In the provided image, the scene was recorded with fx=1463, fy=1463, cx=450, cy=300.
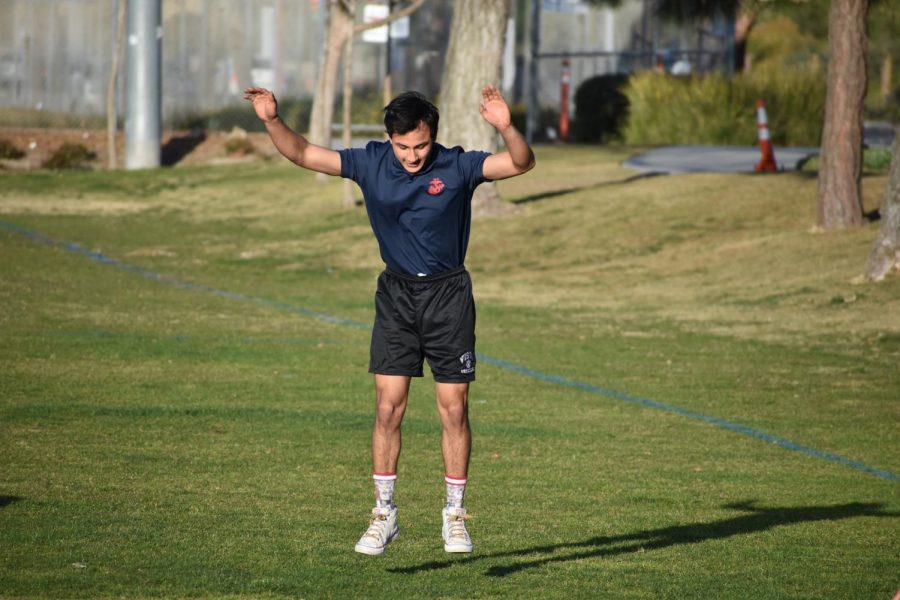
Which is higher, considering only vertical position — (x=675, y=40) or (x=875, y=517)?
(x=675, y=40)

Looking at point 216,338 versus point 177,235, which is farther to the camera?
point 177,235

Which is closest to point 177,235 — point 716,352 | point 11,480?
point 716,352

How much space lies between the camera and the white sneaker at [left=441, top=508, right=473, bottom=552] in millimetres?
6445

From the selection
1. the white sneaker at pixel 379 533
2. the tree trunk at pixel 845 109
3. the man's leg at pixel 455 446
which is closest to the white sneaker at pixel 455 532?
the man's leg at pixel 455 446

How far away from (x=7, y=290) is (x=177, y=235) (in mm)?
9143

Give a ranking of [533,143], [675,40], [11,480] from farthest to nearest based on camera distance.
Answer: [675,40]
[533,143]
[11,480]

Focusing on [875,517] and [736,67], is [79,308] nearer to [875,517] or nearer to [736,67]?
[875,517]

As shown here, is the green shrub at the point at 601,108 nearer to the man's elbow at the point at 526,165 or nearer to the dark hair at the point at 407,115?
the man's elbow at the point at 526,165

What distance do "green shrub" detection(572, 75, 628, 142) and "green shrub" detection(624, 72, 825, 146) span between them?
10.5ft

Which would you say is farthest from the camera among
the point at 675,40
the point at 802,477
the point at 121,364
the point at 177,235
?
the point at 675,40

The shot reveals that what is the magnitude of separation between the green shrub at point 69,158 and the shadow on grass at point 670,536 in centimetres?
3127

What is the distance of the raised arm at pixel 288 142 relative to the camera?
6527 mm

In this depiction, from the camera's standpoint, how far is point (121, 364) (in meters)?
12.4

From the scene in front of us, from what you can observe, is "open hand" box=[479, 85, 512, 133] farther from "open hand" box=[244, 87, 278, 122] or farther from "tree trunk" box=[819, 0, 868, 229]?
"tree trunk" box=[819, 0, 868, 229]
